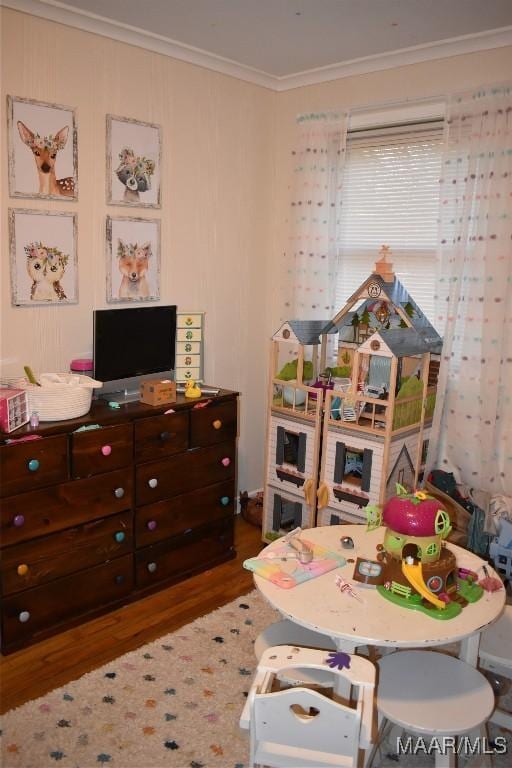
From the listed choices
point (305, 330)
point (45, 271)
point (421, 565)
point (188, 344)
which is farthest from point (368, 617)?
point (45, 271)

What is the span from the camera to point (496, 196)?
9.96 feet

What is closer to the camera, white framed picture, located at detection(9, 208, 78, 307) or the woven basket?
the woven basket

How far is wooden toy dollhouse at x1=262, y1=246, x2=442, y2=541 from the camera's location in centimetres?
311

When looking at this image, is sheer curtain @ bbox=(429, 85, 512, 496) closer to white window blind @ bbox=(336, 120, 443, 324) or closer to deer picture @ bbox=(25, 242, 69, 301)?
white window blind @ bbox=(336, 120, 443, 324)

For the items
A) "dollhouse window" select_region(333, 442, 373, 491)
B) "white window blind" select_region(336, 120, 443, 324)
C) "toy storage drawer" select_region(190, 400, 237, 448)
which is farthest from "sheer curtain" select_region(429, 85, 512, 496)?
"toy storage drawer" select_region(190, 400, 237, 448)

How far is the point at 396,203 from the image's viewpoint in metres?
3.53

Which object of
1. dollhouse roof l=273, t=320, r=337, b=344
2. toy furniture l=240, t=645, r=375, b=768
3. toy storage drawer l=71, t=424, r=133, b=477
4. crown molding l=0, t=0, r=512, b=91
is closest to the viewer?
toy furniture l=240, t=645, r=375, b=768

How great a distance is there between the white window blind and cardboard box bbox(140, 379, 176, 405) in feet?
4.38

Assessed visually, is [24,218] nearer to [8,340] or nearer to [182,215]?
[8,340]

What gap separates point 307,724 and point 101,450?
161 cm

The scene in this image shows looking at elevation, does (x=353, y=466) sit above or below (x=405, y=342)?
below

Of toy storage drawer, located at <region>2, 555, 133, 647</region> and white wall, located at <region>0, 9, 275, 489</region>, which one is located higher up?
white wall, located at <region>0, 9, 275, 489</region>

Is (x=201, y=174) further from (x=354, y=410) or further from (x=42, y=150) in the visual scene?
(x=354, y=410)

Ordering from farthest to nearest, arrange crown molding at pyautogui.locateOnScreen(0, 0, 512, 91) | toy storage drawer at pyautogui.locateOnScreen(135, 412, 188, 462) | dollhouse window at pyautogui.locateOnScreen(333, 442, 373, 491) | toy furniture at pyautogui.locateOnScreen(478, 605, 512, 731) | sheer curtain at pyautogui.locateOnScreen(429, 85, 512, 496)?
dollhouse window at pyautogui.locateOnScreen(333, 442, 373, 491)
sheer curtain at pyautogui.locateOnScreen(429, 85, 512, 496)
toy storage drawer at pyautogui.locateOnScreen(135, 412, 188, 462)
crown molding at pyautogui.locateOnScreen(0, 0, 512, 91)
toy furniture at pyautogui.locateOnScreen(478, 605, 512, 731)
